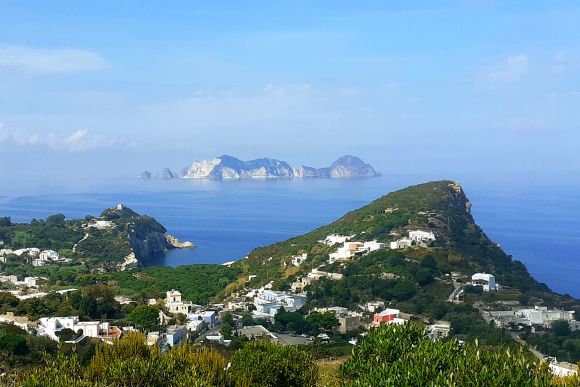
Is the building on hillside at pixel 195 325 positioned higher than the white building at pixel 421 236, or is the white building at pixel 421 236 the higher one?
the white building at pixel 421 236

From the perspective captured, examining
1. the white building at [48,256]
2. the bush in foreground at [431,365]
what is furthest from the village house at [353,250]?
the bush in foreground at [431,365]

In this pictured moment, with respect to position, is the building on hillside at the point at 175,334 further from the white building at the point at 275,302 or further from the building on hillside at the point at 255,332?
the white building at the point at 275,302

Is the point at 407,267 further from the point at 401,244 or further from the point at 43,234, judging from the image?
the point at 43,234

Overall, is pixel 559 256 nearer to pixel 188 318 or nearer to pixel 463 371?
pixel 188 318

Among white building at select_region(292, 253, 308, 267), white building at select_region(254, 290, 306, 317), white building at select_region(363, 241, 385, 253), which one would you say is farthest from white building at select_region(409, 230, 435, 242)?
white building at select_region(254, 290, 306, 317)

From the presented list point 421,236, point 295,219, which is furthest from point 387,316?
point 295,219

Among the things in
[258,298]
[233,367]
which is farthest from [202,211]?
[233,367]

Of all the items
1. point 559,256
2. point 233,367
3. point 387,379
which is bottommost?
point 559,256
